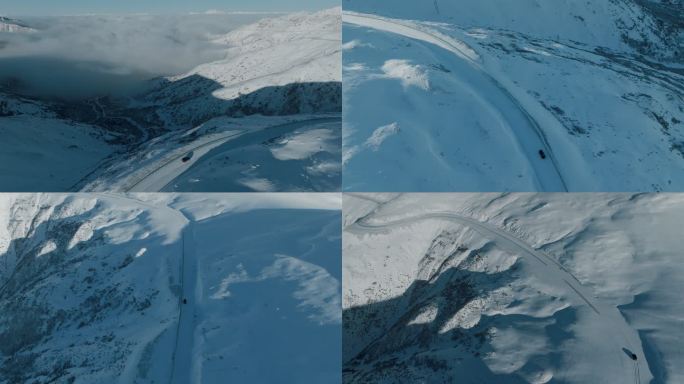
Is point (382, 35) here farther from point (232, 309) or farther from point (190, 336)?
point (190, 336)

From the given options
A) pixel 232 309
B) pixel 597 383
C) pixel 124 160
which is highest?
pixel 124 160

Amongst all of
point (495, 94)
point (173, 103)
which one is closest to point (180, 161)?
point (173, 103)

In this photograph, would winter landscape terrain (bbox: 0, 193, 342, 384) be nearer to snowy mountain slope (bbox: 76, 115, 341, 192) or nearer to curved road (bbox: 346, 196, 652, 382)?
snowy mountain slope (bbox: 76, 115, 341, 192)

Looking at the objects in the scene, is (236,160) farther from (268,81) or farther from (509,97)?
(509,97)

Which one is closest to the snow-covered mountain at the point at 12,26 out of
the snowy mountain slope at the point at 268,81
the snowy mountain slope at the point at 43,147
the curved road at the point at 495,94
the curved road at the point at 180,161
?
the snowy mountain slope at the point at 43,147

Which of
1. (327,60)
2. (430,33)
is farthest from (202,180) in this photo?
(430,33)

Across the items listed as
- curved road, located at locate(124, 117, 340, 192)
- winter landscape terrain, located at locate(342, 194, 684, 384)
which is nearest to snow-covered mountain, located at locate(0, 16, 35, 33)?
curved road, located at locate(124, 117, 340, 192)
